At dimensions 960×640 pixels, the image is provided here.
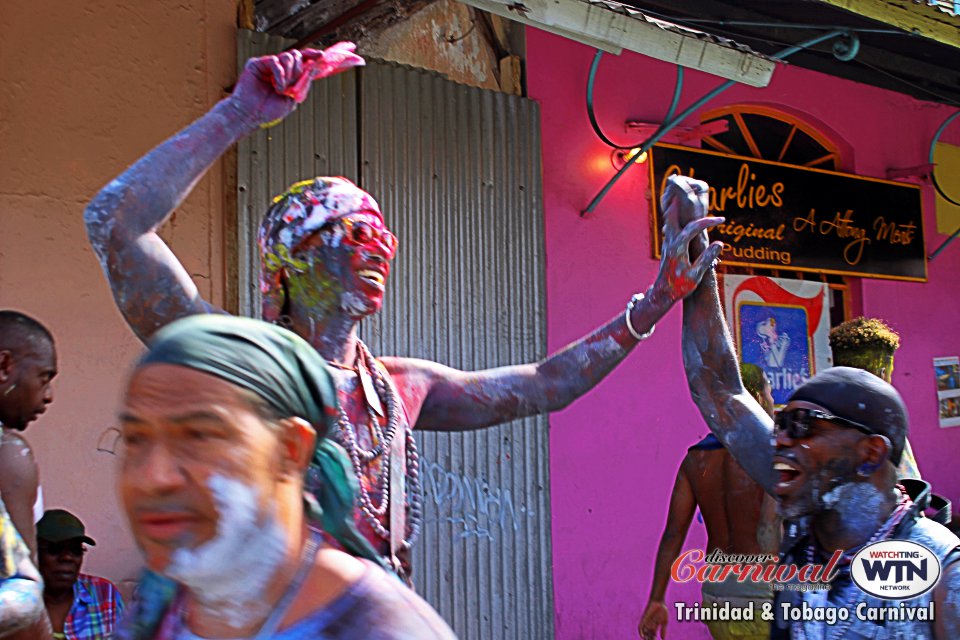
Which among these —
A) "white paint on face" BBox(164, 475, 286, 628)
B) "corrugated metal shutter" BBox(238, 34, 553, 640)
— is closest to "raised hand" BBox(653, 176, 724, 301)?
"white paint on face" BBox(164, 475, 286, 628)

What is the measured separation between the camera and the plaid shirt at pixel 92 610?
444cm

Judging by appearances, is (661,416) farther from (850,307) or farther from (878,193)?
(878,193)

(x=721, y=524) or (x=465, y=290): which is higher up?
(x=465, y=290)

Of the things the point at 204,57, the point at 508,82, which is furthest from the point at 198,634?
the point at 508,82

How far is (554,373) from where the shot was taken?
3.20 meters

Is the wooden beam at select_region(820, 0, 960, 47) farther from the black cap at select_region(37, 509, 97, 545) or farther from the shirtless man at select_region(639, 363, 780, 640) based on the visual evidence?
the black cap at select_region(37, 509, 97, 545)

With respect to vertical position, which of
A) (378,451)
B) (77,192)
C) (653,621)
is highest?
(77,192)

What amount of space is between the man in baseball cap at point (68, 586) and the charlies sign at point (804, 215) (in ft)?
13.6

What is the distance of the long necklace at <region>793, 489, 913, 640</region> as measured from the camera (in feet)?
8.45

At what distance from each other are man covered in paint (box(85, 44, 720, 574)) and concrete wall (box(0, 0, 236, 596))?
7.96 feet

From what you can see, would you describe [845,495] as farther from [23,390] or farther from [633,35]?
[633,35]

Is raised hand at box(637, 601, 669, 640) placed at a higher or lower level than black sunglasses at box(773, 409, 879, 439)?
lower

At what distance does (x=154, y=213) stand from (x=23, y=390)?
1.38m

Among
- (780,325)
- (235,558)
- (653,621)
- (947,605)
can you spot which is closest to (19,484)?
(235,558)
